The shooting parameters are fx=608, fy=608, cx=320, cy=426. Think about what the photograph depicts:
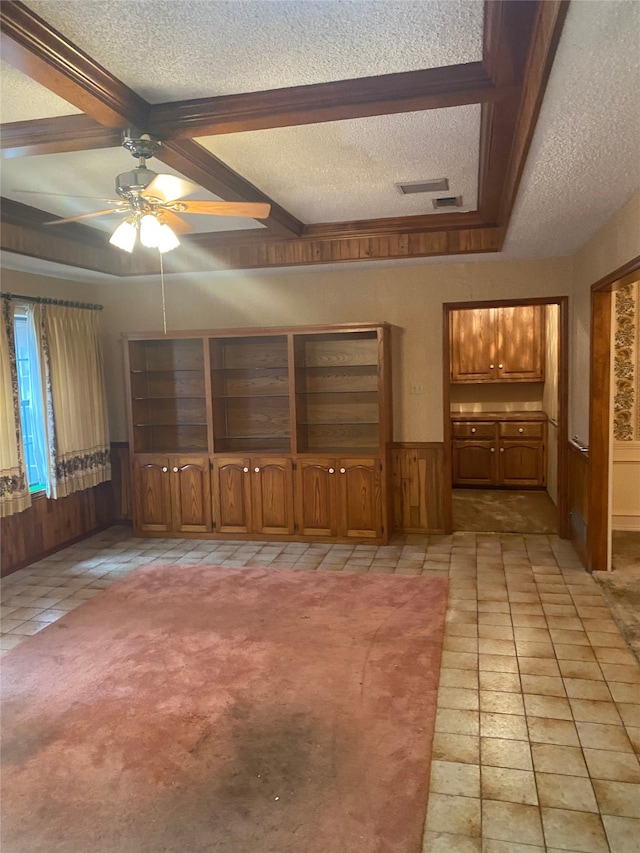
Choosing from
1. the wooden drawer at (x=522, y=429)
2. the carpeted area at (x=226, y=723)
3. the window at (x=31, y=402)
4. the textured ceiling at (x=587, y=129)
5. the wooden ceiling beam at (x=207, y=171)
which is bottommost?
the carpeted area at (x=226, y=723)

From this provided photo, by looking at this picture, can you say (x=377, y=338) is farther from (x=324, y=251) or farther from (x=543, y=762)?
(x=543, y=762)

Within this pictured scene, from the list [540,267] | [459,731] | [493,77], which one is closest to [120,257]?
[540,267]

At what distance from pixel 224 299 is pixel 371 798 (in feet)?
15.3

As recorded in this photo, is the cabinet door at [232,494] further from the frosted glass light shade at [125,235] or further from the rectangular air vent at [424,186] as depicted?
the frosted glass light shade at [125,235]

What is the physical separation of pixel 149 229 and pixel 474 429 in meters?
5.33

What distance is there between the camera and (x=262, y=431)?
5.96m

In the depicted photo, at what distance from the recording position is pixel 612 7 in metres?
1.49

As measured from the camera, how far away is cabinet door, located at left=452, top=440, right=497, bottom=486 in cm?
721

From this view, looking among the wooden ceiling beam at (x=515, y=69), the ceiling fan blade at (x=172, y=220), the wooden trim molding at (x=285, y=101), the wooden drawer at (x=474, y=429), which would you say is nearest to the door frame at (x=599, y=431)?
the wooden trim molding at (x=285, y=101)

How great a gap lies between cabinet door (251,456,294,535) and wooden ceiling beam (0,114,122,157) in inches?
127

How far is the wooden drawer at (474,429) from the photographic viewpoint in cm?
718

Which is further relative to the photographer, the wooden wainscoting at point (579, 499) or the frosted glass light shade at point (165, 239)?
the wooden wainscoting at point (579, 499)

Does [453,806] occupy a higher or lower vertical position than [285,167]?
lower

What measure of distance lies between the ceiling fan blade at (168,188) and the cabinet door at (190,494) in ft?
10.8
